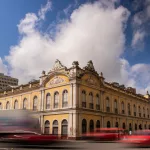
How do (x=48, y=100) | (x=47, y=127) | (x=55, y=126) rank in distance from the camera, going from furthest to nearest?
(x=48, y=100) < (x=47, y=127) < (x=55, y=126)

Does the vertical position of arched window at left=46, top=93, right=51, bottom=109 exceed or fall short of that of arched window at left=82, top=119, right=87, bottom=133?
it exceeds it

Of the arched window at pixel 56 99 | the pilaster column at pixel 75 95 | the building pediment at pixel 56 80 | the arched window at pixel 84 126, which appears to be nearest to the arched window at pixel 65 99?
the arched window at pixel 56 99

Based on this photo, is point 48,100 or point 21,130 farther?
point 48,100

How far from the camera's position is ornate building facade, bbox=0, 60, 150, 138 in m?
37.0

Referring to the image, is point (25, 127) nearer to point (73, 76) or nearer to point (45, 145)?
point (45, 145)

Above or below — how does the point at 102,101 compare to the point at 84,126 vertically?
above

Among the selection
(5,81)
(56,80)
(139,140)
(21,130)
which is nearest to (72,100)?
(56,80)

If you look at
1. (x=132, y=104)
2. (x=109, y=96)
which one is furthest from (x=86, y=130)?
(x=132, y=104)

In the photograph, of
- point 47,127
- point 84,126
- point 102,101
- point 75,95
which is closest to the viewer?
point 75,95

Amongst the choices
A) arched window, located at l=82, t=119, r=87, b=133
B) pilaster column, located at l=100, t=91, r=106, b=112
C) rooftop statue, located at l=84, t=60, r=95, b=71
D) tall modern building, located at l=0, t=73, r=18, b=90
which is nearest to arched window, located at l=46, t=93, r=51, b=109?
arched window, located at l=82, t=119, r=87, b=133

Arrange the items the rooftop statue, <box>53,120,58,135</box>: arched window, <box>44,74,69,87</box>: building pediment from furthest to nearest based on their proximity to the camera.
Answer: the rooftop statue, <box>44,74,69,87</box>: building pediment, <box>53,120,58,135</box>: arched window

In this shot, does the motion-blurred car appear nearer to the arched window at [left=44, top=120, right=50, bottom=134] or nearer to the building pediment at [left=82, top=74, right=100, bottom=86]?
the building pediment at [left=82, top=74, right=100, bottom=86]

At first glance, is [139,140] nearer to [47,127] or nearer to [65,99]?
[65,99]

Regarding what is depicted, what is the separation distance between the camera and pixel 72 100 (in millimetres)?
36906
